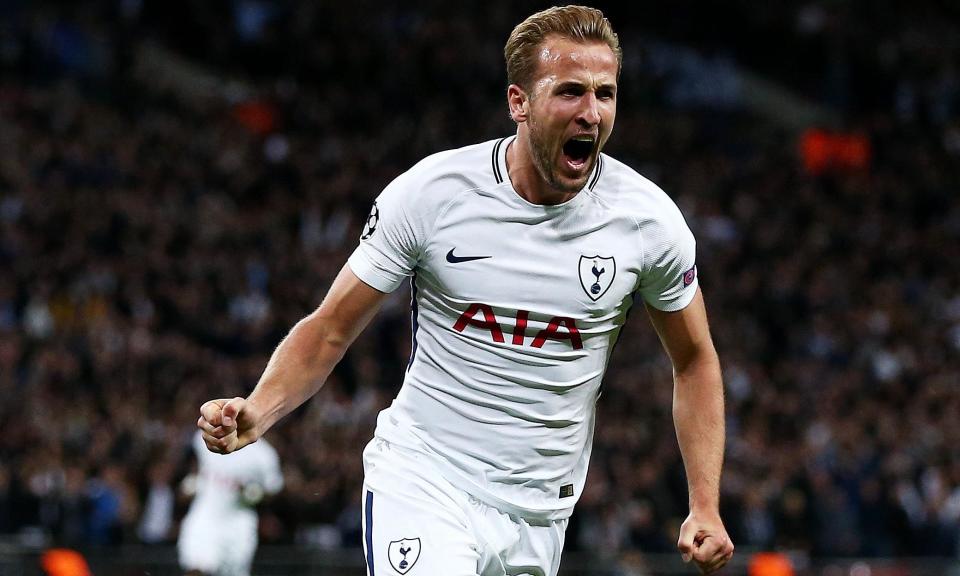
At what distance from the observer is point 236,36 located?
71.3 feet

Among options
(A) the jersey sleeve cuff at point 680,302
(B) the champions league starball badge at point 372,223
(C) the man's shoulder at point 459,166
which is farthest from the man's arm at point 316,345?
(A) the jersey sleeve cuff at point 680,302

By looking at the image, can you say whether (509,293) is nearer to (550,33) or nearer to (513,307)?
(513,307)

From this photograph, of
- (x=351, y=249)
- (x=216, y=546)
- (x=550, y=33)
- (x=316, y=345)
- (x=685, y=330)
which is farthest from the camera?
(x=351, y=249)

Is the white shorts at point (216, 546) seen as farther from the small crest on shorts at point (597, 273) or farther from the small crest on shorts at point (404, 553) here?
the small crest on shorts at point (597, 273)

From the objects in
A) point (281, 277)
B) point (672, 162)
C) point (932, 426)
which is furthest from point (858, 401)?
point (281, 277)

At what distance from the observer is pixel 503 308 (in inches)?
183

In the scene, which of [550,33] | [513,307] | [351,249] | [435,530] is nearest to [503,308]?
[513,307]

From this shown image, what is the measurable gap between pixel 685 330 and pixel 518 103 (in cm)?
87

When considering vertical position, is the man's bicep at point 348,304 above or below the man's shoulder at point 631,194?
below

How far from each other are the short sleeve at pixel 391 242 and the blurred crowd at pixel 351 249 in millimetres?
9419

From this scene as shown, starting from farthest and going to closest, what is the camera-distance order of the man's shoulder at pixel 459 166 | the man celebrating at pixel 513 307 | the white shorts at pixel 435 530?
the man's shoulder at pixel 459 166, the man celebrating at pixel 513 307, the white shorts at pixel 435 530

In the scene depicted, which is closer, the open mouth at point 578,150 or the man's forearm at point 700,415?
the open mouth at point 578,150

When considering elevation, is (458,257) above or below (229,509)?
above

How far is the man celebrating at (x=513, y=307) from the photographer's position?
15.1 ft
